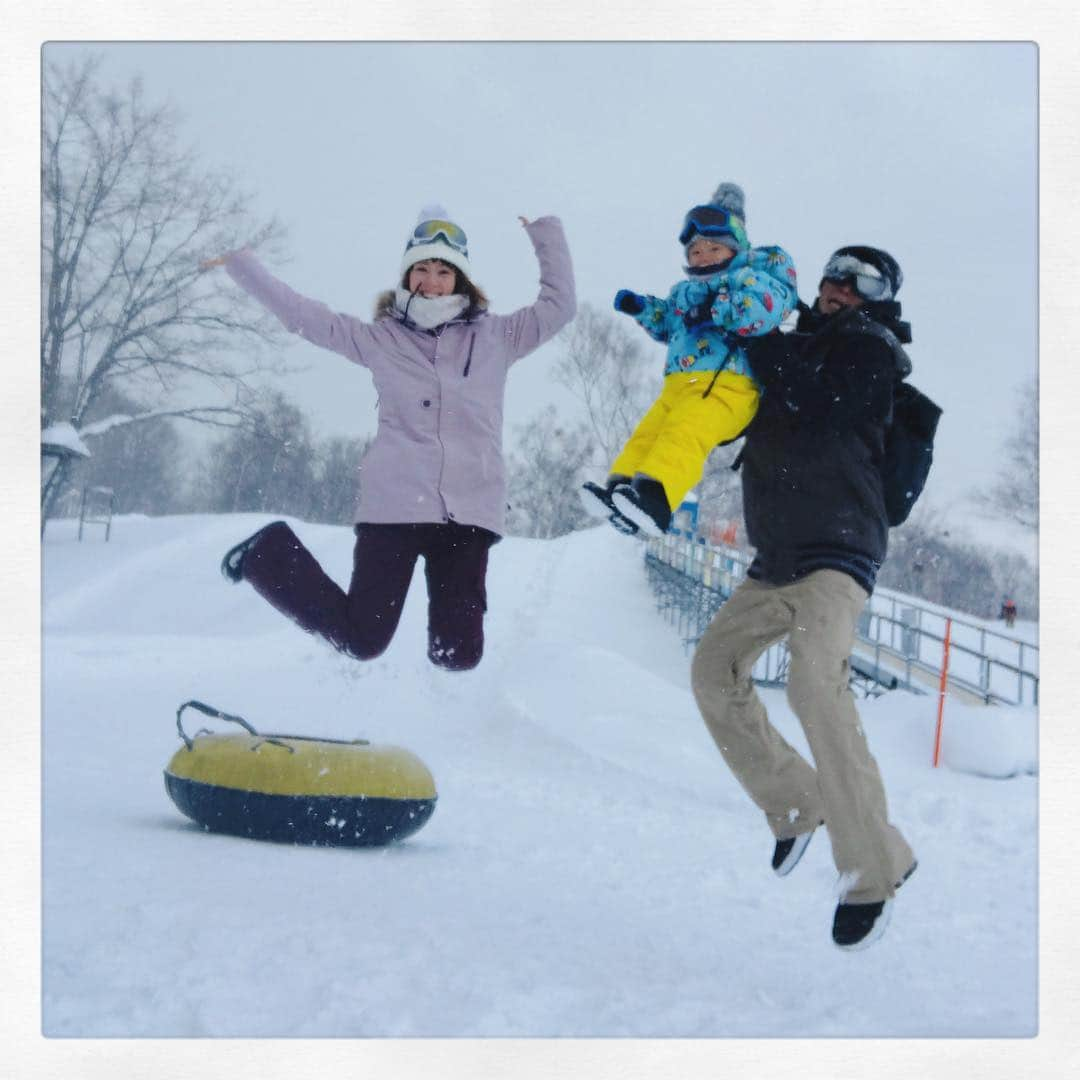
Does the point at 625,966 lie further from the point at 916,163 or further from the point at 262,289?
the point at 916,163

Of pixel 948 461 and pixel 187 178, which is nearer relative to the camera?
pixel 948 461

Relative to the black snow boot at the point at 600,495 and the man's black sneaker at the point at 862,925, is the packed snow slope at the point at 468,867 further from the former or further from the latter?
the black snow boot at the point at 600,495

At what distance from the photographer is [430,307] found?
2.42 m

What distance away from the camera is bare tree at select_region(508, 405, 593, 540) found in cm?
249

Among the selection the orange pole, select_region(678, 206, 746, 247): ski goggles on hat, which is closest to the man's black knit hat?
select_region(678, 206, 746, 247): ski goggles on hat

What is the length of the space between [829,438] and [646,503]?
418 millimetres

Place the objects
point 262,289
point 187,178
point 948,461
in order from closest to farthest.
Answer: point 262,289 → point 948,461 → point 187,178

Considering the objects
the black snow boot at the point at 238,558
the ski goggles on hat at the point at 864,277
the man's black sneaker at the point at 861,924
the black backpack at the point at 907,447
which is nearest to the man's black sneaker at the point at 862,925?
the man's black sneaker at the point at 861,924

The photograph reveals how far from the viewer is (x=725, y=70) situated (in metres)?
2.59

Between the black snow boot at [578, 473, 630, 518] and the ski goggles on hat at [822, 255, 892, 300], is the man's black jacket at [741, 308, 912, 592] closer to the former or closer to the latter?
the ski goggles on hat at [822, 255, 892, 300]

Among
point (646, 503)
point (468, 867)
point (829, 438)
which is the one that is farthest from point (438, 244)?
point (468, 867)
